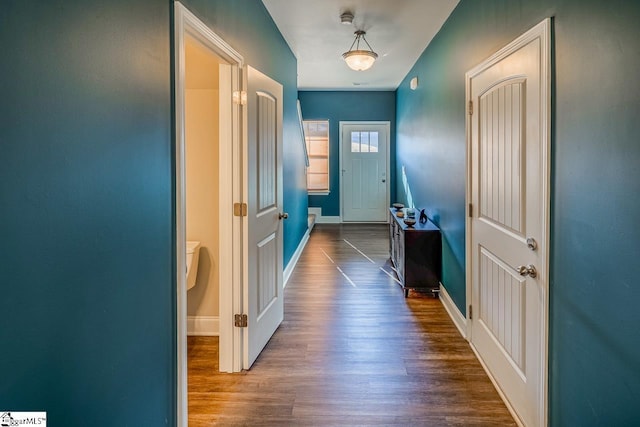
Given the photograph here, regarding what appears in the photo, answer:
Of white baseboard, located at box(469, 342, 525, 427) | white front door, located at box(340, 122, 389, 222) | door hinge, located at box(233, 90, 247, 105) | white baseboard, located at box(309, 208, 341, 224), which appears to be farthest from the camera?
white baseboard, located at box(309, 208, 341, 224)

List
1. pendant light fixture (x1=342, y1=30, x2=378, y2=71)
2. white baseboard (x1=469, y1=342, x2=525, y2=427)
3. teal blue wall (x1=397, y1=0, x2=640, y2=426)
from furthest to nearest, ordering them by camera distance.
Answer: pendant light fixture (x1=342, y1=30, x2=378, y2=71), white baseboard (x1=469, y1=342, x2=525, y2=427), teal blue wall (x1=397, y1=0, x2=640, y2=426)

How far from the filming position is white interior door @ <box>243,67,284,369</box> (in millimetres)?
2559

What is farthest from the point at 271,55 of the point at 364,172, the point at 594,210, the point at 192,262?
the point at 364,172

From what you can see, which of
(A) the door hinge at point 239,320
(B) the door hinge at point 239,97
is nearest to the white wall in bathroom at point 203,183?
(B) the door hinge at point 239,97

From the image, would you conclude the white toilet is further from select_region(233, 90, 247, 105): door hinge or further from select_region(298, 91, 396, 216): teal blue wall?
select_region(298, 91, 396, 216): teal blue wall

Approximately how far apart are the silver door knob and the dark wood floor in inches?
30.3

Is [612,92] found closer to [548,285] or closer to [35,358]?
[548,285]

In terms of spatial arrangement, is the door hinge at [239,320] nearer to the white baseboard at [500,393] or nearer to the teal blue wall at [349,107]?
the white baseboard at [500,393]

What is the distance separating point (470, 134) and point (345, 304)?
1.88 meters

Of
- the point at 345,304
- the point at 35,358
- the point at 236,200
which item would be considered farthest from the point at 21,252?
the point at 345,304

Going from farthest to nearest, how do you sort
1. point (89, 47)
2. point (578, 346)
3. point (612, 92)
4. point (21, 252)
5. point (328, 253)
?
point (328, 253)
point (578, 346)
point (612, 92)
point (89, 47)
point (21, 252)

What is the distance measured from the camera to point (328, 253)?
19.1 feet

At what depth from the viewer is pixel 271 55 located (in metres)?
3.45

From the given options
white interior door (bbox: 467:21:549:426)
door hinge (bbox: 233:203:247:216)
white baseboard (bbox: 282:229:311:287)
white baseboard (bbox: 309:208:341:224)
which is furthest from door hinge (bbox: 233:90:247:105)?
white baseboard (bbox: 309:208:341:224)
